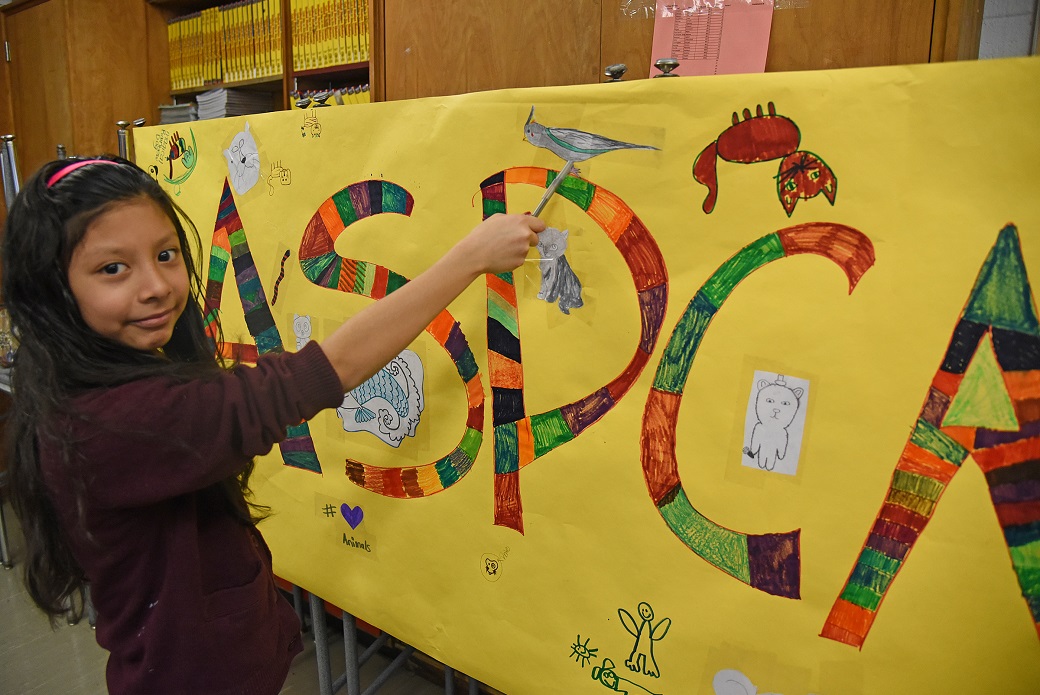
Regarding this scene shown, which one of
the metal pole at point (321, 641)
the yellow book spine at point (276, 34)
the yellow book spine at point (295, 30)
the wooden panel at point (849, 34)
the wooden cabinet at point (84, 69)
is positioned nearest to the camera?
the wooden panel at point (849, 34)

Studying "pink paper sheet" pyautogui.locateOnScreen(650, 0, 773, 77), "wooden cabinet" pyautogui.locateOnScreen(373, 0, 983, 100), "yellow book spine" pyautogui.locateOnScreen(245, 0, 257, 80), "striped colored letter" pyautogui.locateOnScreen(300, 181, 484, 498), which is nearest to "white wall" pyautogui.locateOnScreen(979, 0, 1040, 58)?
"wooden cabinet" pyautogui.locateOnScreen(373, 0, 983, 100)

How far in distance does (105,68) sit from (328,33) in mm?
1451

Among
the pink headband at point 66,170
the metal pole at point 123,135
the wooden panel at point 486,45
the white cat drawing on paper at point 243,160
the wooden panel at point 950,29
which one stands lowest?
the pink headband at point 66,170

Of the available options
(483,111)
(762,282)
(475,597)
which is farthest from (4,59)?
(762,282)

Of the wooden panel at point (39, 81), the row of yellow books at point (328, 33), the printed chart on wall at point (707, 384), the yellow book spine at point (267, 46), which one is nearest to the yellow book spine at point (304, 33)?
the row of yellow books at point (328, 33)

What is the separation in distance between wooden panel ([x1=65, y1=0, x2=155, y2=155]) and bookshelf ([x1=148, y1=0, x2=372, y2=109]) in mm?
144

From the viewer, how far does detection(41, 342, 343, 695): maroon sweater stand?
2.45 ft

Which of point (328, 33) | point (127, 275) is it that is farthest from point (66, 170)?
point (328, 33)

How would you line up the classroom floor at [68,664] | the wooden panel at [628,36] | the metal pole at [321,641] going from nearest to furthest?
the wooden panel at [628,36] → the metal pole at [321,641] → the classroom floor at [68,664]

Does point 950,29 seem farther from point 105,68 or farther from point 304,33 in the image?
point 105,68

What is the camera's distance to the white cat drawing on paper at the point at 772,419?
0.81m

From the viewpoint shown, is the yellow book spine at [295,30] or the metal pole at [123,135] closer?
the metal pole at [123,135]

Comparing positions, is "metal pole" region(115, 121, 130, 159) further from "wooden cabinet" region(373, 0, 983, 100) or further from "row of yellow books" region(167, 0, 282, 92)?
"row of yellow books" region(167, 0, 282, 92)

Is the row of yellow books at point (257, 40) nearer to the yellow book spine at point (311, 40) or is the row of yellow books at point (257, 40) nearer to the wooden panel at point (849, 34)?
the yellow book spine at point (311, 40)
